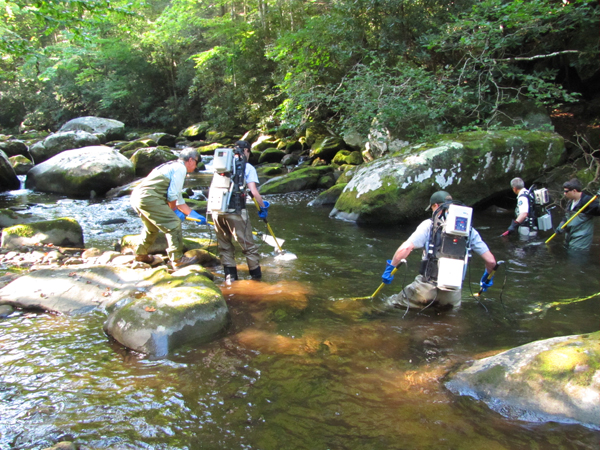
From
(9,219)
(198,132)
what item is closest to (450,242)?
(9,219)

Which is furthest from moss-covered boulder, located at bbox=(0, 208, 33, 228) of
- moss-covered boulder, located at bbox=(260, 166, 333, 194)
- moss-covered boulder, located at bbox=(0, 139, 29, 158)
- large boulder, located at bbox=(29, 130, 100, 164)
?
moss-covered boulder, located at bbox=(0, 139, 29, 158)

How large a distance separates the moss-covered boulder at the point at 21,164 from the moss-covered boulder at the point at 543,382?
17.4 metres

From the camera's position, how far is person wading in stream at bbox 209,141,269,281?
19.3 feet

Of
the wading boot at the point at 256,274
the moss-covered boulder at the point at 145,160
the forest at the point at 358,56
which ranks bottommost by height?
the wading boot at the point at 256,274

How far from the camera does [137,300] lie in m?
4.30

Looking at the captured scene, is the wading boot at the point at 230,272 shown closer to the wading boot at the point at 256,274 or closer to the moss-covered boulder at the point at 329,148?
the wading boot at the point at 256,274

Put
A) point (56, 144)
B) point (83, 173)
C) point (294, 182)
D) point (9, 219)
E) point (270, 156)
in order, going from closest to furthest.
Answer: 1. point (9, 219)
2. point (83, 173)
3. point (294, 182)
4. point (56, 144)
5. point (270, 156)

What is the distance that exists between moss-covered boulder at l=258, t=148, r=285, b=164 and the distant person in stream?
1457 cm

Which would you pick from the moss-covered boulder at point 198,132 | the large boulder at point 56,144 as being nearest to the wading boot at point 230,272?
the large boulder at point 56,144

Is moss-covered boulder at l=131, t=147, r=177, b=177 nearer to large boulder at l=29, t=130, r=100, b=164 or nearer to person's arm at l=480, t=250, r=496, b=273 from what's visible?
large boulder at l=29, t=130, r=100, b=164

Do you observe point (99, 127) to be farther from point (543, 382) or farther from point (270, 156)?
point (543, 382)

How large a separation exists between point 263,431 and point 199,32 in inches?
1356

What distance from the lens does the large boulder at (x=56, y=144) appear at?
17.0 m

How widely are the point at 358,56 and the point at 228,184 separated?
42.6 ft
